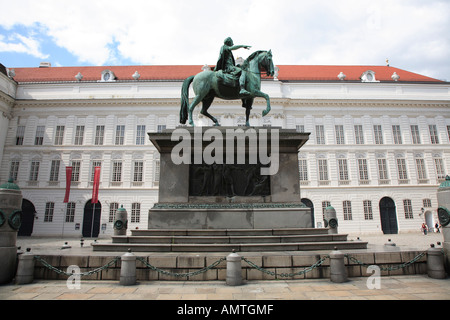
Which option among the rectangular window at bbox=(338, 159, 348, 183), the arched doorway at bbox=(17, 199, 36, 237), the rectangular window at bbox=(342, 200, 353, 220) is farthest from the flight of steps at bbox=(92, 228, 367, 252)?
the arched doorway at bbox=(17, 199, 36, 237)

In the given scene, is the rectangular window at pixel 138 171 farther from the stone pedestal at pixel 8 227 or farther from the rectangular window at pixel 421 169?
the rectangular window at pixel 421 169

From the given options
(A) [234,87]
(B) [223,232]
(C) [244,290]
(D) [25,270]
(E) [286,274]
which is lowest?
(C) [244,290]

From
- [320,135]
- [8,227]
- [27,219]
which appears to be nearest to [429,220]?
[320,135]

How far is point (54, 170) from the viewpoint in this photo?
33.0 metres

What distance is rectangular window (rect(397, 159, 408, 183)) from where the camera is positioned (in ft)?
108

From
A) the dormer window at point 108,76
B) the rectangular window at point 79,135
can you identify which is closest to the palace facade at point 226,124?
the rectangular window at point 79,135

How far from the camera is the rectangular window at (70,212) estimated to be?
104ft

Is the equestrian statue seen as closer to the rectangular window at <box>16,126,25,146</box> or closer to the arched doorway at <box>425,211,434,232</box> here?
the arched doorway at <box>425,211,434,232</box>

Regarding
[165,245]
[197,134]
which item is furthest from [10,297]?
[197,134]

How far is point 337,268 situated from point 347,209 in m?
28.4

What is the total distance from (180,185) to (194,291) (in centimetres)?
398

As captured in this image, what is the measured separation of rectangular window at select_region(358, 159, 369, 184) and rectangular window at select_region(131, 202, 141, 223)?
25.3 meters

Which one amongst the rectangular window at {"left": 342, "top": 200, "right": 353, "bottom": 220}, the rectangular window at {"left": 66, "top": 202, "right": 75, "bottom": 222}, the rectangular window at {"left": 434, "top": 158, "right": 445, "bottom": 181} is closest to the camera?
the rectangular window at {"left": 66, "top": 202, "right": 75, "bottom": 222}

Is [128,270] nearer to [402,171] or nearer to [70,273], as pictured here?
[70,273]
